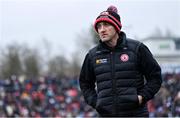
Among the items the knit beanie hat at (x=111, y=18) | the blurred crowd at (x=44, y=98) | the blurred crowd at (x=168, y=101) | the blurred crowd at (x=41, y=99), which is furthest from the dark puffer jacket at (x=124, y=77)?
the blurred crowd at (x=41, y=99)

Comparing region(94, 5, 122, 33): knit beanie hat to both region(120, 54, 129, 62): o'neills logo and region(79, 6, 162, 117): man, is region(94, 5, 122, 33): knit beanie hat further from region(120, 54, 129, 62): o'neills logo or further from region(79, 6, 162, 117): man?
region(120, 54, 129, 62): o'neills logo

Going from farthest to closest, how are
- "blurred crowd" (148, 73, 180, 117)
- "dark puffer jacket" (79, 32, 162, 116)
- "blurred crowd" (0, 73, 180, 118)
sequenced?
"blurred crowd" (0, 73, 180, 118)
"blurred crowd" (148, 73, 180, 117)
"dark puffer jacket" (79, 32, 162, 116)

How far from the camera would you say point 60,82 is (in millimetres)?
24047

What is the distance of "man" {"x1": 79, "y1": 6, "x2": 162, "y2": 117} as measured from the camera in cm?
444

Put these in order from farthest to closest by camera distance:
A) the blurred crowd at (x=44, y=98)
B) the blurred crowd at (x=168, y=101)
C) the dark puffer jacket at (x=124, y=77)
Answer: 1. the blurred crowd at (x=44, y=98)
2. the blurred crowd at (x=168, y=101)
3. the dark puffer jacket at (x=124, y=77)

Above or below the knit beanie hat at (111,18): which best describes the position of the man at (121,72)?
below

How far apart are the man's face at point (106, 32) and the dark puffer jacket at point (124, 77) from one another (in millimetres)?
83

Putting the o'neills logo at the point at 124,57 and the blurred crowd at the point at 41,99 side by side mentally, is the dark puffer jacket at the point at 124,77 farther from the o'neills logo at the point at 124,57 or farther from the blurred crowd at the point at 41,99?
the blurred crowd at the point at 41,99

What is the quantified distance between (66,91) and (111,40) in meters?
18.7

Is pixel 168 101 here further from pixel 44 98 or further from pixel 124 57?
pixel 124 57

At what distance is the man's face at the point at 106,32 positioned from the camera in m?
4.46

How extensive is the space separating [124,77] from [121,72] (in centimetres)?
5

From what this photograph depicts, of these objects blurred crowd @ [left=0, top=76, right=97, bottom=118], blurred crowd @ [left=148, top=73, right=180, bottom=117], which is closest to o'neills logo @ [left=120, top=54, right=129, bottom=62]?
blurred crowd @ [left=148, top=73, right=180, bottom=117]

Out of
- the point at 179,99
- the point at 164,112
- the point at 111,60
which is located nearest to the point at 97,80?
the point at 111,60
